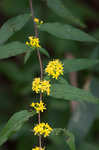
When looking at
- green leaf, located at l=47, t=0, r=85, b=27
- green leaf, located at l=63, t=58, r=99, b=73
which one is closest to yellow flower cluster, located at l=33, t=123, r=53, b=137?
green leaf, located at l=63, t=58, r=99, b=73

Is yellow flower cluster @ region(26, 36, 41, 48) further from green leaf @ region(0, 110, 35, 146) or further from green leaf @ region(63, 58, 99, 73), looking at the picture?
green leaf @ region(0, 110, 35, 146)

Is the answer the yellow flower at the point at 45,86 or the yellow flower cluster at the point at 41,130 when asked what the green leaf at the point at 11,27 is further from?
the yellow flower cluster at the point at 41,130

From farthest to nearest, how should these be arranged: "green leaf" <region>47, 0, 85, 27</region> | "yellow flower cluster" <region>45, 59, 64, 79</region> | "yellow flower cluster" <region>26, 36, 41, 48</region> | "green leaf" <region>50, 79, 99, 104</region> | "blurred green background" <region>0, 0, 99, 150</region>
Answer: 1. "blurred green background" <region>0, 0, 99, 150</region>
2. "green leaf" <region>47, 0, 85, 27</region>
3. "yellow flower cluster" <region>26, 36, 41, 48</region>
4. "yellow flower cluster" <region>45, 59, 64, 79</region>
5. "green leaf" <region>50, 79, 99, 104</region>

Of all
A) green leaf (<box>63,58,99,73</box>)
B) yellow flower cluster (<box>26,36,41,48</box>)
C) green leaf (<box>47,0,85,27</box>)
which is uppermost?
green leaf (<box>47,0,85,27</box>)

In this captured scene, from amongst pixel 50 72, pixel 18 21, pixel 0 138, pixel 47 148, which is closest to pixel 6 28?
pixel 18 21

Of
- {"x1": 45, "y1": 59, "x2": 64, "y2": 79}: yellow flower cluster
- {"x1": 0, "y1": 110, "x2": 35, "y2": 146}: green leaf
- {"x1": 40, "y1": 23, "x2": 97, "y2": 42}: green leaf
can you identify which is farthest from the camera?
{"x1": 40, "y1": 23, "x2": 97, "y2": 42}: green leaf

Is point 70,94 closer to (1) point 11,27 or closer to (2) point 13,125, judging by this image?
(2) point 13,125
